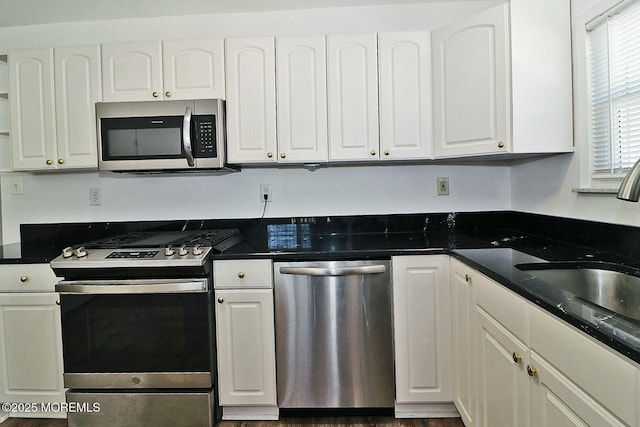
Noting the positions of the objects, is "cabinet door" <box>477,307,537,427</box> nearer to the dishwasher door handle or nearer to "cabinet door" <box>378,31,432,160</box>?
the dishwasher door handle

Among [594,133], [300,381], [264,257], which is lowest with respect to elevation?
[300,381]

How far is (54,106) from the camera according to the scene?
2.19 meters

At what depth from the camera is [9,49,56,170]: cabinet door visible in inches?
86.0

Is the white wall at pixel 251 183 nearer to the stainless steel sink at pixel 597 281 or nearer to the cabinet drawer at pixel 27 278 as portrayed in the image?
the cabinet drawer at pixel 27 278

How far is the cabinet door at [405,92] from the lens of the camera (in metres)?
2.09

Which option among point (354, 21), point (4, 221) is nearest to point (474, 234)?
point (354, 21)

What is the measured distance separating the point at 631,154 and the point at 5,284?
9.66ft

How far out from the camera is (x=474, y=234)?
2.32m

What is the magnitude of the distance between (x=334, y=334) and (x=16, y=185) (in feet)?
7.57

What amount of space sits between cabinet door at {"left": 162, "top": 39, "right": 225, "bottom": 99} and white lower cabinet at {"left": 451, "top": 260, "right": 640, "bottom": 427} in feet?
5.27

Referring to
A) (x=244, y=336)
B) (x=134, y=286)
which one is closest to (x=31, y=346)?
(x=134, y=286)

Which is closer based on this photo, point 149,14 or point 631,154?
point 631,154

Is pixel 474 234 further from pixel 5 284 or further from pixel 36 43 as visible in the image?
pixel 36 43

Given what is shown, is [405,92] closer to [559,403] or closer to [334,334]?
[334,334]
